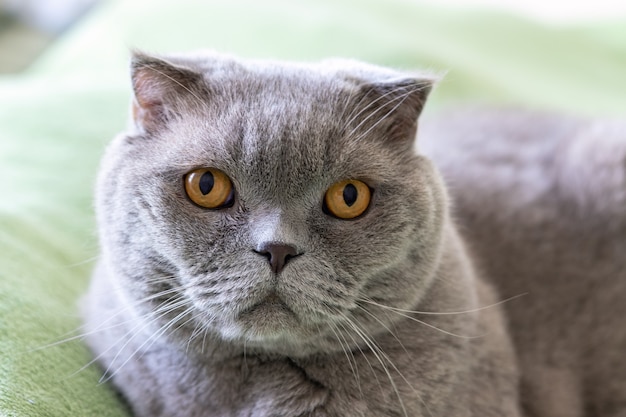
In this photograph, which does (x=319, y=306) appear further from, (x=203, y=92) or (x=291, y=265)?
(x=203, y=92)

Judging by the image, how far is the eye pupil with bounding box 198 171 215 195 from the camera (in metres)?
0.98

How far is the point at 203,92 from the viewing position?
1047 mm

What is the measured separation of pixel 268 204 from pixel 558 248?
88 centimetres

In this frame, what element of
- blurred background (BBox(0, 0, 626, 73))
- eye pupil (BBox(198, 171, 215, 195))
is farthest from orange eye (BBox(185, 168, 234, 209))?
blurred background (BBox(0, 0, 626, 73))

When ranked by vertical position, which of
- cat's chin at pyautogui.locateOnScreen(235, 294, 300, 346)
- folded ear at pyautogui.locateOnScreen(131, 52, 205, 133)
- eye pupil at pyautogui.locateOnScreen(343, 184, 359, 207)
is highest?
folded ear at pyautogui.locateOnScreen(131, 52, 205, 133)

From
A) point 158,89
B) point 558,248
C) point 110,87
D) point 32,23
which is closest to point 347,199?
point 158,89

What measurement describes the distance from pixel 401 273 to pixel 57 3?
231cm

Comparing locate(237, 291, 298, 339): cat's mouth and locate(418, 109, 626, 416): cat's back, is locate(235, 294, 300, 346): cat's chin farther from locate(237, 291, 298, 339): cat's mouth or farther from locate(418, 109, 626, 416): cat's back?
locate(418, 109, 626, 416): cat's back

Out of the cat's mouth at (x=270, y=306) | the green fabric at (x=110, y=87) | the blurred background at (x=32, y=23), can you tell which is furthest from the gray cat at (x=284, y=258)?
the blurred background at (x=32, y=23)

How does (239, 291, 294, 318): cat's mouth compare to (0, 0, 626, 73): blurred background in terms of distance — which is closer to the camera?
(239, 291, 294, 318): cat's mouth

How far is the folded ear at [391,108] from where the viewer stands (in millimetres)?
1041

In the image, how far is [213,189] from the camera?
3.21 ft

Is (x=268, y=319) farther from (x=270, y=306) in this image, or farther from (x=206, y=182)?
(x=206, y=182)

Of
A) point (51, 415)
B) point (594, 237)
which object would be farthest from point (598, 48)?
point (51, 415)
